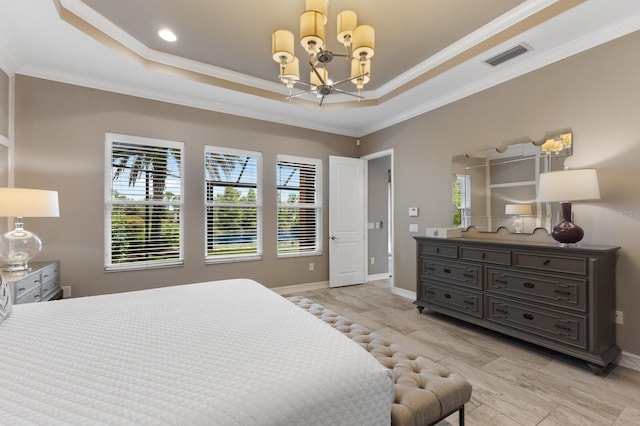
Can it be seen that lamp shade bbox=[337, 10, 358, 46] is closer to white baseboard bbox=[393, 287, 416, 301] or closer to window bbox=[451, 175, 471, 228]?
window bbox=[451, 175, 471, 228]

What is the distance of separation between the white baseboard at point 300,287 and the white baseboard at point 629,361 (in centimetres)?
349

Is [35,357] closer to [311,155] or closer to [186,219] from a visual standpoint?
[186,219]

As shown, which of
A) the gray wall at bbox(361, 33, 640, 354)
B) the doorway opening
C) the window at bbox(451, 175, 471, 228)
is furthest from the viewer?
the doorway opening

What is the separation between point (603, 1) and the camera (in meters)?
2.16

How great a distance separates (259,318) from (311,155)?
146 inches

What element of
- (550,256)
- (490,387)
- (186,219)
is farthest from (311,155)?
(490,387)

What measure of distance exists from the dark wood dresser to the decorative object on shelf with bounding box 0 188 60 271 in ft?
12.8

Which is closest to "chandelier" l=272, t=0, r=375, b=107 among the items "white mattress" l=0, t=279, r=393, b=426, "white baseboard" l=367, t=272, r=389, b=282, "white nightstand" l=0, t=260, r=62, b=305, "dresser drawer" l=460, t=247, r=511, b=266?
"white mattress" l=0, t=279, r=393, b=426

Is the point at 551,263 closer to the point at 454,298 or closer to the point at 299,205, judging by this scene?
the point at 454,298

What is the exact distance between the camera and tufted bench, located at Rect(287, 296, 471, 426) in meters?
1.26

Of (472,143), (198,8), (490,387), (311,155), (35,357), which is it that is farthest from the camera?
(311,155)

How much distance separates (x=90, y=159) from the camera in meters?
3.34

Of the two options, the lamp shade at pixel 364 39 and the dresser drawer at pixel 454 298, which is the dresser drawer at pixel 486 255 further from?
the lamp shade at pixel 364 39

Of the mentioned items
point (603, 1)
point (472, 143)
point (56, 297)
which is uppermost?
point (603, 1)
